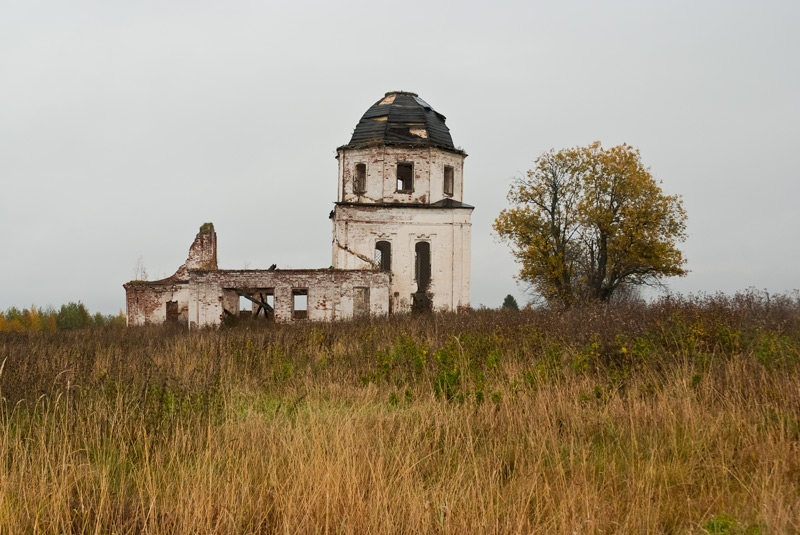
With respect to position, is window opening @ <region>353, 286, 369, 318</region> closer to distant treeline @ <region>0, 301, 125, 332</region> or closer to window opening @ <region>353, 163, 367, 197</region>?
window opening @ <region>353, 163, 367, 197</region>

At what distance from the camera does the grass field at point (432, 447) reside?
385 centimetres

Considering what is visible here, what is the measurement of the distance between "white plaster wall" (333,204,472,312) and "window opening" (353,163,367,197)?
3.27 feet

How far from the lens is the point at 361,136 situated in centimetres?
3188

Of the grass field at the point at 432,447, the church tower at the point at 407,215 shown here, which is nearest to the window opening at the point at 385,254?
the church tower at the point at 407,215

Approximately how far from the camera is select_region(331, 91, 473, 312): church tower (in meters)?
30.8

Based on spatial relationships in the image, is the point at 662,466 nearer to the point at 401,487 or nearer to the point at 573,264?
the point at 401,487

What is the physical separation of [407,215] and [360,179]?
9.19 ft

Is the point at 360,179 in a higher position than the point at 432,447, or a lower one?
higher

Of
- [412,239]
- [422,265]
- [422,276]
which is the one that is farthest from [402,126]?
[422,276]

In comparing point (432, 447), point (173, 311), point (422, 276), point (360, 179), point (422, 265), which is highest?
point (360, 179)

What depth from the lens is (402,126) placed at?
3155 centimetres

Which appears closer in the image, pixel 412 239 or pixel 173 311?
pixel 173 311

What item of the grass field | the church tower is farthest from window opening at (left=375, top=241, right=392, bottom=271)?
the grass field

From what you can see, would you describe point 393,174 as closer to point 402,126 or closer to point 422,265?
point 402,126
